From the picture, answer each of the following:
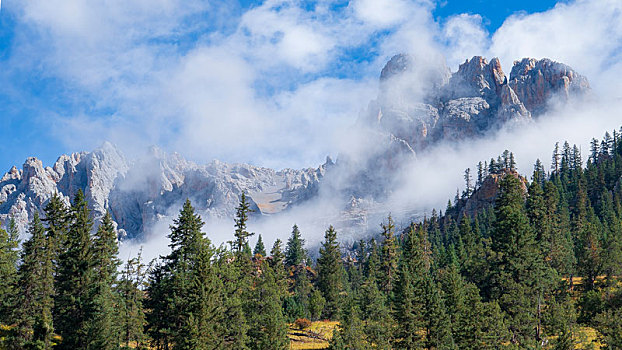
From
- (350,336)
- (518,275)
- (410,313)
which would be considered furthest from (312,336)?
(518,275)

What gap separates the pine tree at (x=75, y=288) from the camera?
41.8 m

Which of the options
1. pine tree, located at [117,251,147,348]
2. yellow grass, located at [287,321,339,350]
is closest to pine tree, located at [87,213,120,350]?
pine tree, located at [117,251,147,348]

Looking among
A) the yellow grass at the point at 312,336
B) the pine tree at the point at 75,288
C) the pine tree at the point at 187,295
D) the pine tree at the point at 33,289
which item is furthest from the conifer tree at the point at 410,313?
the pine tree at the point at 33,289

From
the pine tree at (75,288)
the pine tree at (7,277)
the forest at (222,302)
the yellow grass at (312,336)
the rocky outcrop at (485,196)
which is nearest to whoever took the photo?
the pine tree at (75,288)

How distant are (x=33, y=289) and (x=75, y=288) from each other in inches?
210

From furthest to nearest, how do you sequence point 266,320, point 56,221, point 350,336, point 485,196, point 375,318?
1. point 485,196
2. point 56,221
3. point 375,318
4. point 266,320
5. point 350,336

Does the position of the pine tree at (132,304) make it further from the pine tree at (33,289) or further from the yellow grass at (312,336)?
the yellow grass at (312,336)

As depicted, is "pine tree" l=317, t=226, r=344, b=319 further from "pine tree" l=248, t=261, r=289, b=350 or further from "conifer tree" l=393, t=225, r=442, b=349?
"conifer tree" l=393, t=225, r=442, b=349

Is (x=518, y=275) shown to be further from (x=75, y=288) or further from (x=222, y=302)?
(x=75, y=288)

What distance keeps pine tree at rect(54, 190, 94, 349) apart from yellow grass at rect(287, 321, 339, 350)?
1028 inches

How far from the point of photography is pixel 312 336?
65062 millimetres

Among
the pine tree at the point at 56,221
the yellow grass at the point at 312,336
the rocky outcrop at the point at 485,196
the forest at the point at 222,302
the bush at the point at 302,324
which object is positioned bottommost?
the yellow grass at the point at 312,336

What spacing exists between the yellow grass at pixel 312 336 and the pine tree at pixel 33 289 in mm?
29230

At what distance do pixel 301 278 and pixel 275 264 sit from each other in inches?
663
